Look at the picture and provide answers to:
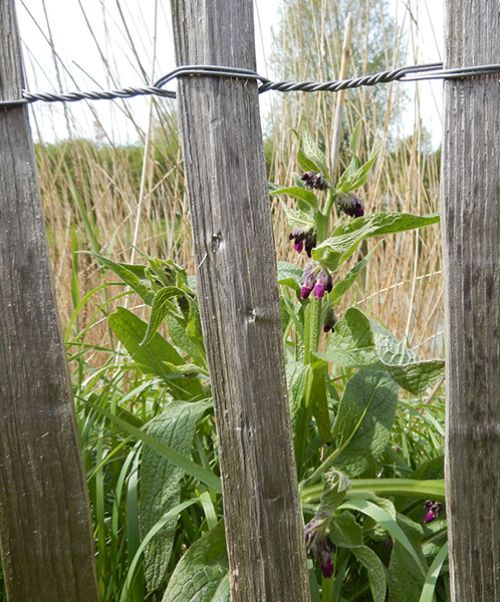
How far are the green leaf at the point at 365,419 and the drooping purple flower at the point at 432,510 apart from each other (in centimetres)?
13

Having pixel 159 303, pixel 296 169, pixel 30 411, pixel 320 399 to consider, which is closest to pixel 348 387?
pixel 320 399

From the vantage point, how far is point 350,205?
4.08ft

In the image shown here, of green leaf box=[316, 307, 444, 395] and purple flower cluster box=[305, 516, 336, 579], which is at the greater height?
green leaf box=[316, 307, 444, 395]

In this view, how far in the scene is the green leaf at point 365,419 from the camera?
1281mm

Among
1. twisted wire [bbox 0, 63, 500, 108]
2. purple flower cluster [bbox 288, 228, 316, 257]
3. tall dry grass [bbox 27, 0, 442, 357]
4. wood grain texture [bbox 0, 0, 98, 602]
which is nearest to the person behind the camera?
twisted wire [bbox 0, 63, 500, 108]

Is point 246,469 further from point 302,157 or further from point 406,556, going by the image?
point 302,157

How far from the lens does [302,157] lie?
1.21 metres

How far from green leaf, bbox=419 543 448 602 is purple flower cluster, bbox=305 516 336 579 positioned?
147mm

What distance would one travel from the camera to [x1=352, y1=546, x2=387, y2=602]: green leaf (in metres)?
1.10

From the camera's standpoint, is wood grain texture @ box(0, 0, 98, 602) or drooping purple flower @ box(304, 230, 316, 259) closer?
wood grain texture @ box(0, 0, 98, 602)

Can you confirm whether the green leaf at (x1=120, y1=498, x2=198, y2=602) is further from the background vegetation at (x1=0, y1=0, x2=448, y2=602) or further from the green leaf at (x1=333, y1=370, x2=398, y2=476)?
the green leaf at (x1=333, y1=370, x2=398, y2=476)

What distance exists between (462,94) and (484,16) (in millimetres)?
97

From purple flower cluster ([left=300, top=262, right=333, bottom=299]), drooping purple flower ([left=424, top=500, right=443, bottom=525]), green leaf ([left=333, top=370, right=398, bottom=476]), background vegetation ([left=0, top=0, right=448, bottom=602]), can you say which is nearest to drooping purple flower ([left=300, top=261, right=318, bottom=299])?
purple flower cluster ([left=300, top=262, right=333, bottom=299])

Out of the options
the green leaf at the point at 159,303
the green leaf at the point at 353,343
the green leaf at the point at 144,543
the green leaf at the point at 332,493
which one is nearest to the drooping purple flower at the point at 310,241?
the green leaf at the point at 353,343
